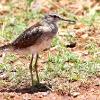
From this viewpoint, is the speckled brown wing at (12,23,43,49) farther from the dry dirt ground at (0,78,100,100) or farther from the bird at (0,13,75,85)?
the dry dirt ground at (0,78,100,100)

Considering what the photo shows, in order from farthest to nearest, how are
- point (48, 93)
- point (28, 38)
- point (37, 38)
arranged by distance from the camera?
point (28, 38) < point (37, 38) < point (48, 93)

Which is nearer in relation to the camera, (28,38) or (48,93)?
(48,93)

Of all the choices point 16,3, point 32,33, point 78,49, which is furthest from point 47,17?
point 16,3

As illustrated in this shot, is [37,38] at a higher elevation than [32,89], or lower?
higher

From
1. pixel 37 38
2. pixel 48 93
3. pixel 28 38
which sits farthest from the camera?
pixel 28 38

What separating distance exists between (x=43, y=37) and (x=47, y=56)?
170 cm

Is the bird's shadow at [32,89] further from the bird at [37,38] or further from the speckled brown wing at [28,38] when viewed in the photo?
the speckled brown wing at [28,38]

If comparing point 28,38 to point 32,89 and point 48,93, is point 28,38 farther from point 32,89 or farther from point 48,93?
point 48,93

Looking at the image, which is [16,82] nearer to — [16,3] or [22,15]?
[22,15]

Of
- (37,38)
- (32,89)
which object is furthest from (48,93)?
(37,38)

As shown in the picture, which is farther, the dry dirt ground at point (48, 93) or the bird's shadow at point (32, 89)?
the bird's shadow at point (32, 89)

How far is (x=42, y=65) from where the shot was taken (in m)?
10.2

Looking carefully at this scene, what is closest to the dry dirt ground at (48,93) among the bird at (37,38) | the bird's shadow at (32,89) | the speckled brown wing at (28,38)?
the bird's shadow at (32,89)

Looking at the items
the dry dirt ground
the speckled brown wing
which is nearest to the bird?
the speckled brown wing
